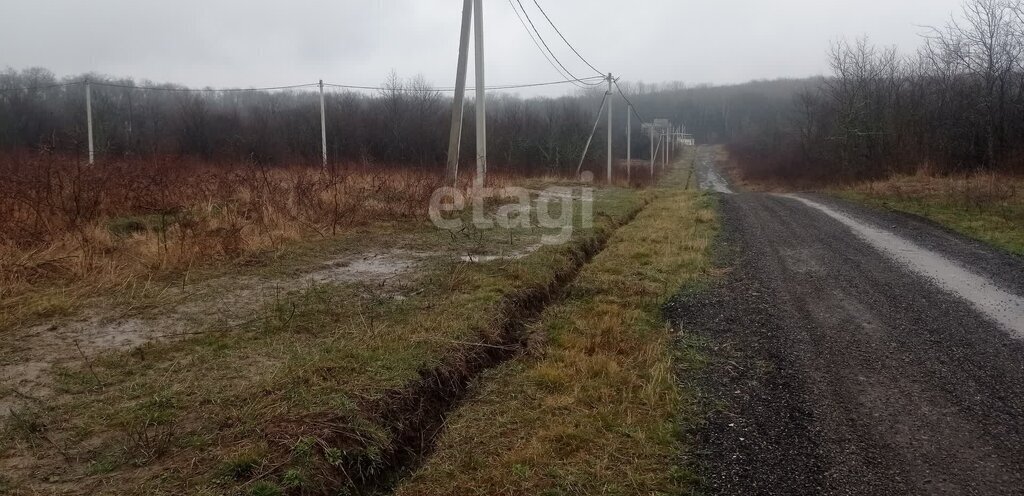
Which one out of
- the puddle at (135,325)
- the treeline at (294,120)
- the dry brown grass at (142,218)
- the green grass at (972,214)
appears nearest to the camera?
the puddle at (135,325)

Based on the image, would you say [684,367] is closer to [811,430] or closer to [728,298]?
[811,430]

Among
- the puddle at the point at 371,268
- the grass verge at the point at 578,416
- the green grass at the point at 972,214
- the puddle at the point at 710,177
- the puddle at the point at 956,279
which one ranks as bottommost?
the grass verge at the point at 578,416

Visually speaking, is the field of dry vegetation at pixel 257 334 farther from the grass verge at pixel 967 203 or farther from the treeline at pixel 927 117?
the treeline at pixel 927 117

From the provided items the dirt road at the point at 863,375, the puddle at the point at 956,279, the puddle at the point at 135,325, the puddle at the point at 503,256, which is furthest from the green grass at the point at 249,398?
the puddle at the point at 956,279

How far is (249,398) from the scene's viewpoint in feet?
10.3

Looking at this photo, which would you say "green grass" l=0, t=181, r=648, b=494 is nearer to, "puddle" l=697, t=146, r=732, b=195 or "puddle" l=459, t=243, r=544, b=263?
"puddle" l=459, t=243, r=544, b=263

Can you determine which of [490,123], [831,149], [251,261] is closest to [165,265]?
[251,261]

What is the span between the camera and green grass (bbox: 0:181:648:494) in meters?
2.53

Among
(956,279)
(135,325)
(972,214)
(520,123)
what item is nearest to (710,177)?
(520,123)

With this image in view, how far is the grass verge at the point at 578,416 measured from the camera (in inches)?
103

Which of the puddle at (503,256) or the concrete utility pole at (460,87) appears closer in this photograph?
the puddle at (503,256)

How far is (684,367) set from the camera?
151 inches

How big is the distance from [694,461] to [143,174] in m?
9.97

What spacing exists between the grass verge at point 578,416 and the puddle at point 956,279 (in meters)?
2.59
